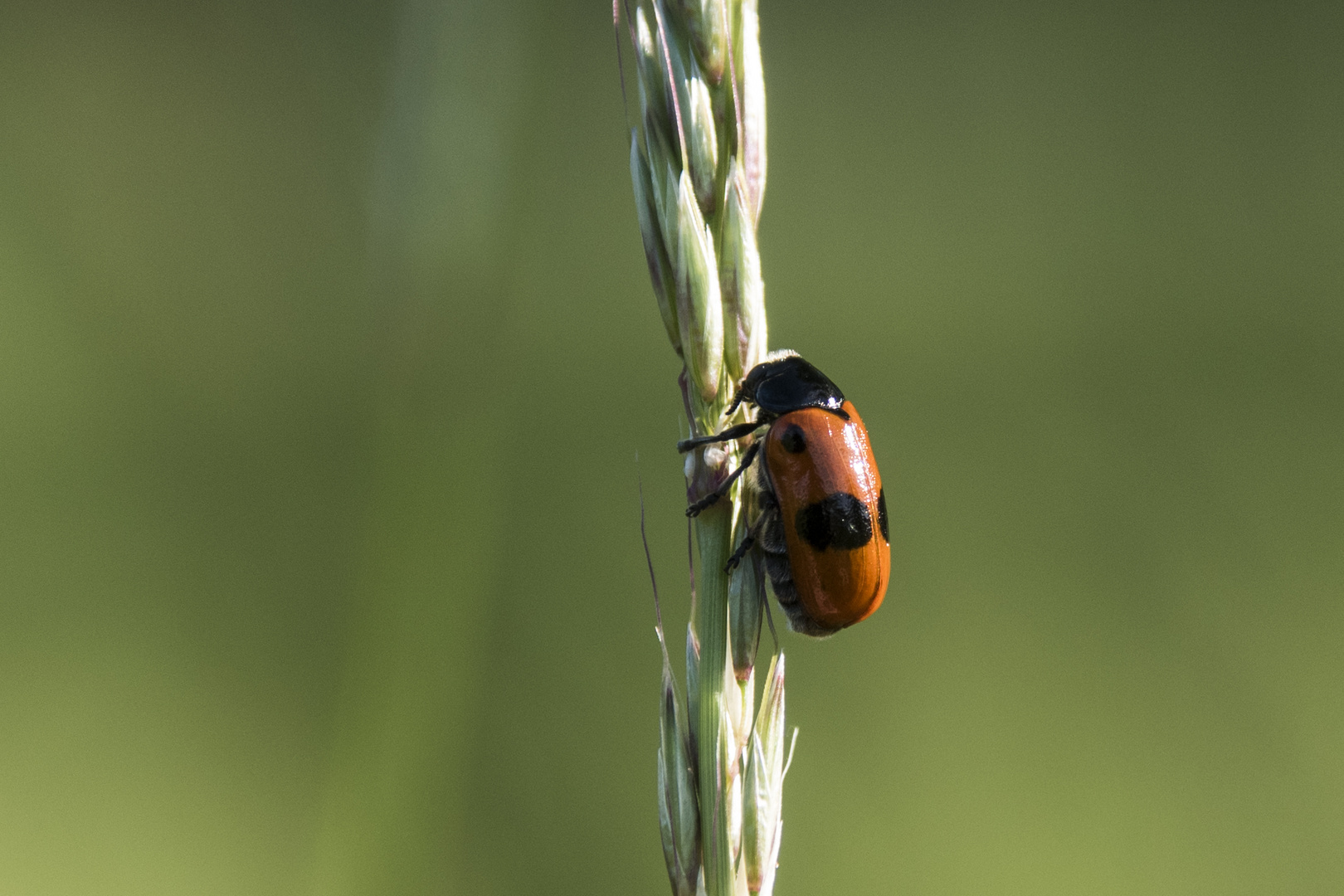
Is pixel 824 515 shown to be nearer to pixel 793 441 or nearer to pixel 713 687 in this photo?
pixel 793 441

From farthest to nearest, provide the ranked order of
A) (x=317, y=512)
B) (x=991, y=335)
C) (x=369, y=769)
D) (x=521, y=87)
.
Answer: (x=991, y=335) < (x=317, y=512) < (x=521, y=87) < (x=369, y=769)

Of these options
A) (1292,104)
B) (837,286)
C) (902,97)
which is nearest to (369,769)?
(837,286)

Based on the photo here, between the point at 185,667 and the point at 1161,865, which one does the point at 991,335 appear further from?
the point at 185,667

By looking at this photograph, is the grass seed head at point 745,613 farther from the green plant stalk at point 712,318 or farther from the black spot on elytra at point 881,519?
the black spot on elytra at point 881,519

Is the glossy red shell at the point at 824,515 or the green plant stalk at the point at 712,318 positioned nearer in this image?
the green plant stalk at the point at 712,318

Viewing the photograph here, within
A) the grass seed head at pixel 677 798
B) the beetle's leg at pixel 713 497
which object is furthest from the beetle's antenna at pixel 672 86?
the grass seed head at pixel 677 798

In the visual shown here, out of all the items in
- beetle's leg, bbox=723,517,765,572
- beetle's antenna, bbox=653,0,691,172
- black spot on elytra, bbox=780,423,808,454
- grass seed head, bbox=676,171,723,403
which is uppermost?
beetle's antenna, bbox=653,0,691,172

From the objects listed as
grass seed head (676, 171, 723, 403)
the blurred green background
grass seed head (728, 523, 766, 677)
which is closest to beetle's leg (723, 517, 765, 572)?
grass seed head (728, 523, 766, 677)

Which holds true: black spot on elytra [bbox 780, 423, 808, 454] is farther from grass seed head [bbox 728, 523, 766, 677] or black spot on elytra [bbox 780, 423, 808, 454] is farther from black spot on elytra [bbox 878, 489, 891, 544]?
grass seed head [bbox 728, 523, 766, 677]
